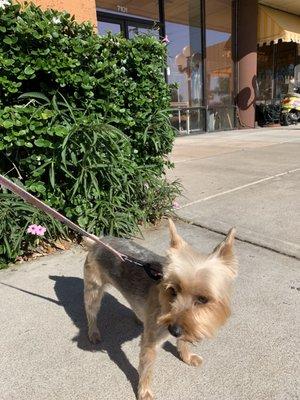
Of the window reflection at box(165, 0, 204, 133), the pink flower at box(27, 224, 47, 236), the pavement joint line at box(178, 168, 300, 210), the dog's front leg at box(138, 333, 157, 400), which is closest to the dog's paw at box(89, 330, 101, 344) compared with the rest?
the dog's front leg at box(138, 333, 157, 400)

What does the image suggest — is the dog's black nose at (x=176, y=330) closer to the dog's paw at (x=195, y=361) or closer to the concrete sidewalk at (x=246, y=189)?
the dog's paw at (x=195, y=361)

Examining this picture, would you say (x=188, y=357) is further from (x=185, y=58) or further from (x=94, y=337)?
(x=185, y=58)

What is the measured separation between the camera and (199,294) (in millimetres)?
2016

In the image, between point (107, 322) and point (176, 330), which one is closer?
point (176, 330)

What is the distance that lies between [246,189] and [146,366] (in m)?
4.60

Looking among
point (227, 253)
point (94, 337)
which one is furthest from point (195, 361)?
point (227, 253)

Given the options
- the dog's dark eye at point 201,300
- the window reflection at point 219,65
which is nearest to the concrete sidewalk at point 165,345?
the dog's dark eye at point 201,300

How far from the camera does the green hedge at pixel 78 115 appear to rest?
3.88 m

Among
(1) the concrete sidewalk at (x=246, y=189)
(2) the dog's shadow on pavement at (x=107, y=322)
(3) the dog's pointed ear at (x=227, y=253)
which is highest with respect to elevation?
(3) the dog's pointed ear at (x=227, y=253)

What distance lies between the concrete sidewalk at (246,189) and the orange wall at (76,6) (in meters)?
3.09

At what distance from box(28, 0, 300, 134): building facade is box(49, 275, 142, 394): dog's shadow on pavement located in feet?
31.4

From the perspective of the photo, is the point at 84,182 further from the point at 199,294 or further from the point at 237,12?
the point at 237,12

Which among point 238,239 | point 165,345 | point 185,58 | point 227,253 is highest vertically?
point 185,58

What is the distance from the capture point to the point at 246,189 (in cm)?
648
